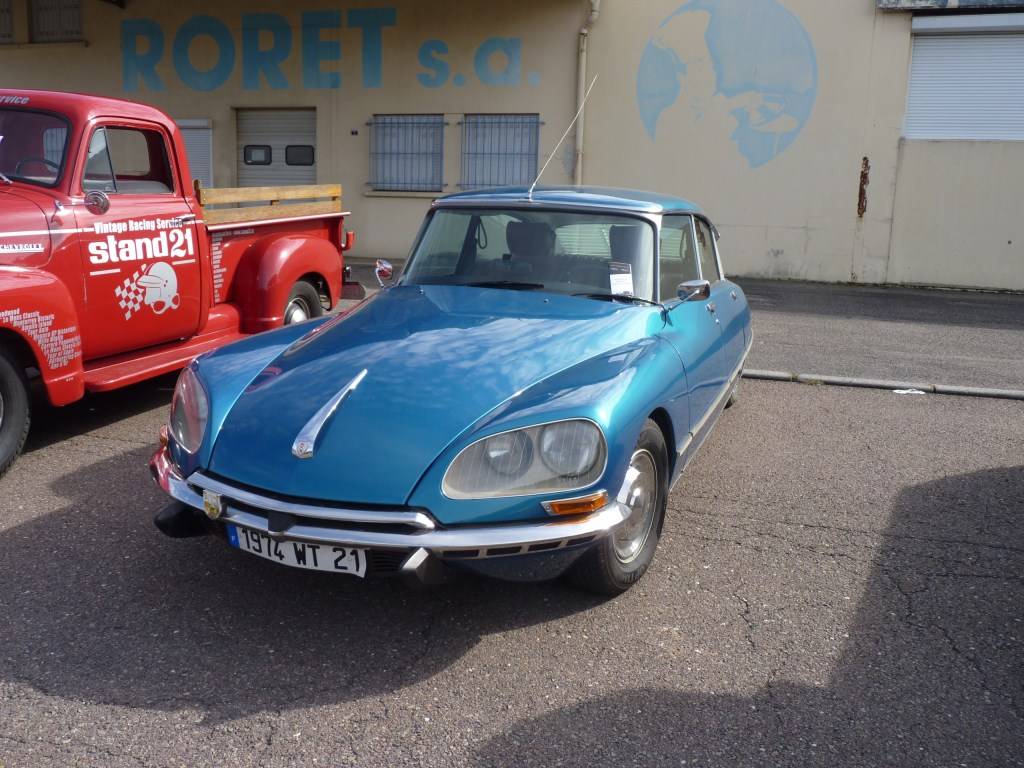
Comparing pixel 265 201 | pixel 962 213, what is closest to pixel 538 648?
pixel 265 201

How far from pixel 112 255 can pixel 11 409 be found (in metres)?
1.11

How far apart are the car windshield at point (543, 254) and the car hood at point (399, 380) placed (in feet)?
0.45

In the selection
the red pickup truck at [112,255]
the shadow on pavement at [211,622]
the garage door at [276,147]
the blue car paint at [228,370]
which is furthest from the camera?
the garage door at [276,147]

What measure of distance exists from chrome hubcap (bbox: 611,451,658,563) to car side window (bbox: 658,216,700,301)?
3.36ft

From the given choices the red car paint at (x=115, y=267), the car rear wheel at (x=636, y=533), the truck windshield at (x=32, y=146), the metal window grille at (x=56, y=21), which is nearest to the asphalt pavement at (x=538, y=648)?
the car rear wheel at (x=636, y=533)

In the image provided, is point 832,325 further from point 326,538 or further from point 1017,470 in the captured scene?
point 326,538

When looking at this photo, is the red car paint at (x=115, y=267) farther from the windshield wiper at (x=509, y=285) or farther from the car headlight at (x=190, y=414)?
the windshield wiper at (x=509, y=285)

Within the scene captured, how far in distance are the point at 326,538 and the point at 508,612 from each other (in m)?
0.82

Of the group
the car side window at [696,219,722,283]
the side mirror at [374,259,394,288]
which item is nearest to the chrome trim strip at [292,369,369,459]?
the side mirror at [374,259,394,288]

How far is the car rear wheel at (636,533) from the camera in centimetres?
332

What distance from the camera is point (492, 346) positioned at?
144 inches

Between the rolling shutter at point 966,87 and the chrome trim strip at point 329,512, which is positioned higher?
the rolling shutter at point 966,87

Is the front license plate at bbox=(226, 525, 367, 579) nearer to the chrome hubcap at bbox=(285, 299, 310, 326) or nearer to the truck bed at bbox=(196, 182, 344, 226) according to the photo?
the truck bed at bbox=(196, 182, 344, 226)

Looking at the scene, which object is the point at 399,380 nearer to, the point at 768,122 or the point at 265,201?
the point at 265,201
